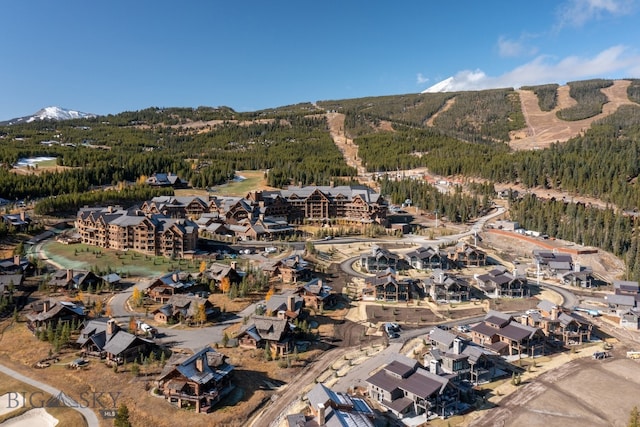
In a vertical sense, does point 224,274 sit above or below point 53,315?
above

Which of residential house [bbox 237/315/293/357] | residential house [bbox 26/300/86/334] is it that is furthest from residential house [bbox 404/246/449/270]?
residential house [bbox 26/300/86/334]

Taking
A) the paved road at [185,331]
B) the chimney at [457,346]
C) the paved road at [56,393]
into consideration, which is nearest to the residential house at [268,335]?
the paved road at [185,331]

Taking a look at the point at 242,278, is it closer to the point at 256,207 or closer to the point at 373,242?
the point at 373,242

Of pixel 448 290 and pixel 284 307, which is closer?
pixel 284 307

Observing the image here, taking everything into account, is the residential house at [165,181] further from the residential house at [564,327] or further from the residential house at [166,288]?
the residential house at [564,327]

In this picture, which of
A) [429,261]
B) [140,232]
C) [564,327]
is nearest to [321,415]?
[564,327]

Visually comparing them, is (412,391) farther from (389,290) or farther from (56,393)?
(56,393)
